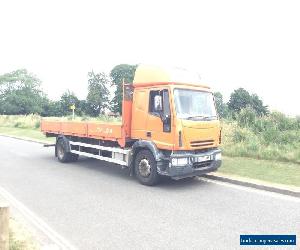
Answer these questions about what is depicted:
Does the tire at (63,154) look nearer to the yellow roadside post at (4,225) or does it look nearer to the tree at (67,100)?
the yellow roadside post at (4,225)

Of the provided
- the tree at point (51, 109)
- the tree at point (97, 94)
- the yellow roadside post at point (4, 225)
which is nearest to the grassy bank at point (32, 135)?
the yellow roadside post at point (4, 225)

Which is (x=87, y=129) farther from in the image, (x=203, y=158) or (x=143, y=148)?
(x=203, y=158)

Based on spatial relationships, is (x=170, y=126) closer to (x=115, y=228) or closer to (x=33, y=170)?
(x=115, y=228)

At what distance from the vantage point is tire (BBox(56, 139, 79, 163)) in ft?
41.6

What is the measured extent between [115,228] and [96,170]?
569 centimetres

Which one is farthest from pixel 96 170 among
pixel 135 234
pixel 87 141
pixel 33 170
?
pixel 135 234

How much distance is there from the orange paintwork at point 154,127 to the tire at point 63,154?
267cm

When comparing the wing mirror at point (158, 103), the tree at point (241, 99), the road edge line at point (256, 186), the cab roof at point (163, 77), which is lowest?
the road edge line at point (256, 186)

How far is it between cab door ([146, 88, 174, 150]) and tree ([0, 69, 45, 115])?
75141 mm

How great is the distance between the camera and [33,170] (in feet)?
37.5

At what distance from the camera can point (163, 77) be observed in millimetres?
8906

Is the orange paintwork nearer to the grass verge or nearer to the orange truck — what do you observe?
the orange truck

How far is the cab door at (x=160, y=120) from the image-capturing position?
8.49m

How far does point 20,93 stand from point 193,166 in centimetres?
8274
